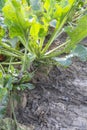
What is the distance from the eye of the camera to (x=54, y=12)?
123cm

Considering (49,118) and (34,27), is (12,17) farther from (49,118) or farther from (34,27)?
(49,118)

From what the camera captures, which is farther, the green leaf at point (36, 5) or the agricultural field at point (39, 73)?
the green leaf at point (36, 5)

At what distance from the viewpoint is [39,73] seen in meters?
1.30

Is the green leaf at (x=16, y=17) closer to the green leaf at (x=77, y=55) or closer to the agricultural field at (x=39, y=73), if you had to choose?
the agricultural field at (x=39, y=73)

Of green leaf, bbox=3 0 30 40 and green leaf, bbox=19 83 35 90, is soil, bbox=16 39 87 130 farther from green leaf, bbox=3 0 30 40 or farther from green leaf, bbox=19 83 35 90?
green leaf, bbox=3 0 30 40

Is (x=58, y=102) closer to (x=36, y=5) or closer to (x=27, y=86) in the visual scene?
(x=27, y=86)

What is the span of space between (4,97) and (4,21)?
0.30m

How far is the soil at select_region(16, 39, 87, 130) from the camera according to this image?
1.14 metres

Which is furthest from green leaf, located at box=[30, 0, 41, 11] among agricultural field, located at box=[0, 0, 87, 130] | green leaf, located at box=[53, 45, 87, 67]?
green leaf, located at box=[53, 45, 87, 67]

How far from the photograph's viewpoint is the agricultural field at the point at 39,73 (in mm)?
1117

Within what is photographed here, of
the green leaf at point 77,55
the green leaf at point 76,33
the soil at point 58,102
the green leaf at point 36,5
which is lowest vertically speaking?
the soil at point 58,102

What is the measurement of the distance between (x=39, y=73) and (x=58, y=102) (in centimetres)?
17

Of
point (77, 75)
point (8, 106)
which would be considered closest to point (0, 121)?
point (8, 106)

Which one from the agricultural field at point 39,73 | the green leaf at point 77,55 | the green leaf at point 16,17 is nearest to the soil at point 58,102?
the agricultural field at point 39,73
